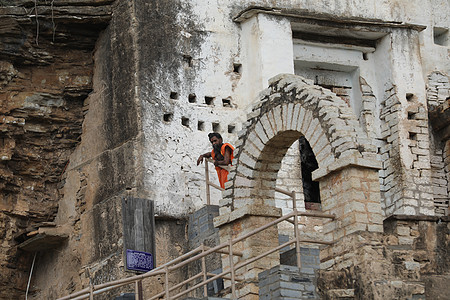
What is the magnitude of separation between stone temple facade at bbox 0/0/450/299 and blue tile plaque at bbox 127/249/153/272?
281mm

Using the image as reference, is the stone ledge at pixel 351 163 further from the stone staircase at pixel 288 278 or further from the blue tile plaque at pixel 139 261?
the blue tile plaque at pixel 139 261

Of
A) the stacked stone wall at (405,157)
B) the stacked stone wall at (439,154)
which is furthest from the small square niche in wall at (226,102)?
the stacked stone wall at (439,154)

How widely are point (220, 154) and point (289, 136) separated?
2.77 m

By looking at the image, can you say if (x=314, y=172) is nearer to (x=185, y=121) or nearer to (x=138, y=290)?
(x=138, y=290)

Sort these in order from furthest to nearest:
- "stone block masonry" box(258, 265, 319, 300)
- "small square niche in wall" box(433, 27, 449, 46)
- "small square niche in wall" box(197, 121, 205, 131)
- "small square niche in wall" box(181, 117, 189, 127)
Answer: "small square niche in wall" box(433, 27, 449, 46) < "small square niche in wall" box(197, 121, 205, 131) < "small square niche in wall" box(181, 117, 189, 127) < "stone block masonry" box(258, 265, 319, 300)

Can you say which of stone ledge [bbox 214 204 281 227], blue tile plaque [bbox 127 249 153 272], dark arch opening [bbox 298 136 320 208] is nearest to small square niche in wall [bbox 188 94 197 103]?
dark arch opening [bbox 298 136 320 208]

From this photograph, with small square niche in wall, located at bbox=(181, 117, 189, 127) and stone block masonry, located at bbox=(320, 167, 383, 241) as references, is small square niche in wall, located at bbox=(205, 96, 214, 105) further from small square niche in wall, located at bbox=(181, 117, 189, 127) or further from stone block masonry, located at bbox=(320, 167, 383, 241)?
stone block masonry, located at bbox=(320, 167, 383, 241)

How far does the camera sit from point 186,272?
19594 millimetres

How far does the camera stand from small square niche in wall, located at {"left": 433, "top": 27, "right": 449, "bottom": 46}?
77.7 ft

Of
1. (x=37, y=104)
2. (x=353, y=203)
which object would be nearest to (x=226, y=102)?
(x=37, y=104)

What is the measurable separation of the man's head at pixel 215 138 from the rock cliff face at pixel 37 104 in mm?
3128

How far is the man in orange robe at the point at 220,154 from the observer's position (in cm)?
1933

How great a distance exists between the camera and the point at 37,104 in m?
21.7

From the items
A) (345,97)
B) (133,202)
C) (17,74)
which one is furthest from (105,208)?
(345,97)
